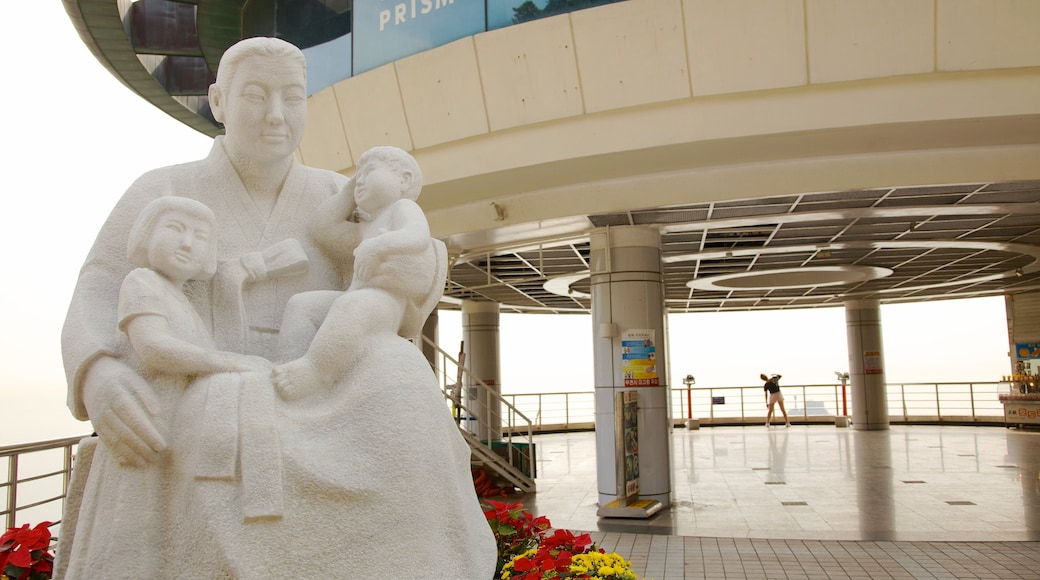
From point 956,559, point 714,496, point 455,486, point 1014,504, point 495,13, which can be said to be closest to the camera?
point 455,486

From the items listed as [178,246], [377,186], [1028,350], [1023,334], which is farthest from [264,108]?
[1023,334]

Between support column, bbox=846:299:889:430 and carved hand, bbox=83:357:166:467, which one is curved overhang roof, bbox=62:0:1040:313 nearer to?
support column, bbox=846:299:889:430

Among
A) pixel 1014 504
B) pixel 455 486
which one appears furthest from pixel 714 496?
pixel 455 486

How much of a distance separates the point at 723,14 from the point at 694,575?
5.50 meters

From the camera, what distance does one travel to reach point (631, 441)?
1079cm

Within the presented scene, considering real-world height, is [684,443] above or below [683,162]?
below

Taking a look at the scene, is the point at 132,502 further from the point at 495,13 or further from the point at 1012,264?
the point at 1012,264

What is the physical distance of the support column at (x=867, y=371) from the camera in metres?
22.9

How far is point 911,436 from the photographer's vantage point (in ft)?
68.7

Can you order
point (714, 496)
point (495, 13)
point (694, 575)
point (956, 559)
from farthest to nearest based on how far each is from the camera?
point (714, 496) → point (495, 13) → point (956, 559) → point (694, 575)

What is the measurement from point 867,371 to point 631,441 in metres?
14.8

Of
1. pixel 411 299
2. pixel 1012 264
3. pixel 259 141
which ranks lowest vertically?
pixel 411 299

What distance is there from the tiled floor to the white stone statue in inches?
210

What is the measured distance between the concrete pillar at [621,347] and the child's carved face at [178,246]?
341 inches
